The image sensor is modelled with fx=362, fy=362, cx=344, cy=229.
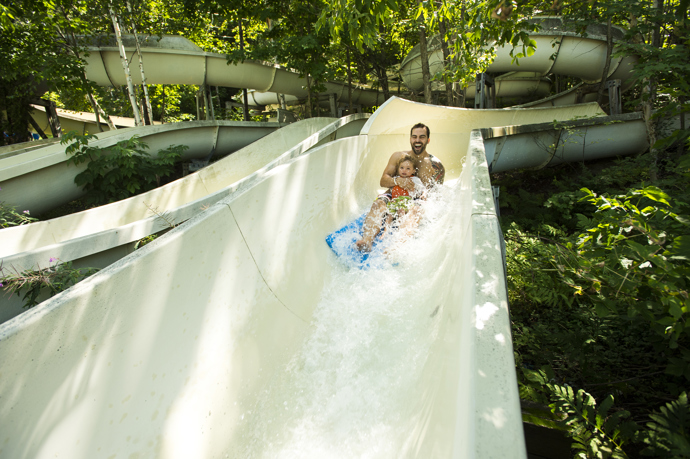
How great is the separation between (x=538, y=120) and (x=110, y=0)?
1010 centimetres

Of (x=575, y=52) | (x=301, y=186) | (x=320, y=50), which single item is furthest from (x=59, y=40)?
(x=575, y=52)

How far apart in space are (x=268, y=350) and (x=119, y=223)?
395 centimetres

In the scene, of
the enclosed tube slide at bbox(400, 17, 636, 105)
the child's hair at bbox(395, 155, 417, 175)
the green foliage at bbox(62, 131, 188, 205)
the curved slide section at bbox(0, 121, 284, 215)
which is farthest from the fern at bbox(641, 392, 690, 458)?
the enclosed tube slide at bbox(400, 17, 636, 105)

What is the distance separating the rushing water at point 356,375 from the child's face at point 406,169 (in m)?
1.41

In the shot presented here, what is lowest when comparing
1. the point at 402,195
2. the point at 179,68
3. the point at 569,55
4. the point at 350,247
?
the point at 350,247

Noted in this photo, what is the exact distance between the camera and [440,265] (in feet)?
9.59

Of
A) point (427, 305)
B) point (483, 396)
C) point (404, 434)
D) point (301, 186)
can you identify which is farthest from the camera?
point (301, 186)

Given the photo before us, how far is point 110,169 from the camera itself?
633 centimetres

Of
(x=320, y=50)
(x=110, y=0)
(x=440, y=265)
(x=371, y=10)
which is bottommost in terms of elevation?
(x=440, y=265)

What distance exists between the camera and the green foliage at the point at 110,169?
595cm

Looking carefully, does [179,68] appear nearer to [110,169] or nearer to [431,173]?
[110,169]

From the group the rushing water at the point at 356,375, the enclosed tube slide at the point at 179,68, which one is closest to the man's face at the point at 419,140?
the rushing water at the point at 356,375

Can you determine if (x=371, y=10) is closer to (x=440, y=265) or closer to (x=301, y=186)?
(x=301, y=186)

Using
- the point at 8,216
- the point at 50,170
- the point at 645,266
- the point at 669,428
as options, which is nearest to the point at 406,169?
the point at 645,266
